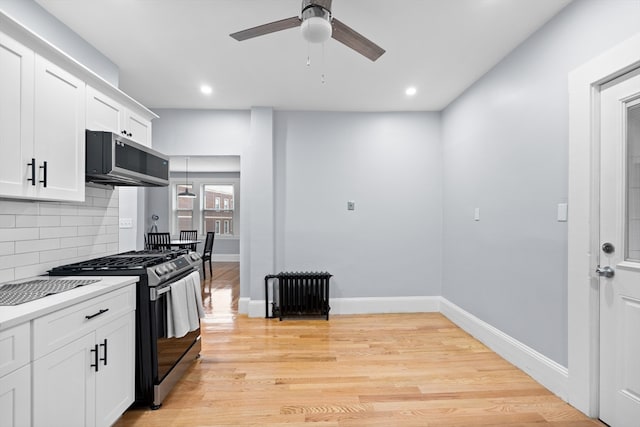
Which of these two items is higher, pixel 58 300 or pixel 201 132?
pixel 201 132

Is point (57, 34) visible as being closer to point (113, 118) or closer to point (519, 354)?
point (113, 118)

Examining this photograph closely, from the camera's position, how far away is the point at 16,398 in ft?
3.90

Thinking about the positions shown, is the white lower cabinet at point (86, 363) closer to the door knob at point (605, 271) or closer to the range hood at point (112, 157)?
the range hood at point (112, 157)

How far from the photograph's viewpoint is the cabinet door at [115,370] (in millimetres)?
1645

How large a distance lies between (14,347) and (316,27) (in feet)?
6.36

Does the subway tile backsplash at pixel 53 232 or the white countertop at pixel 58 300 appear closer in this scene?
the white countertop at pixel 58 300

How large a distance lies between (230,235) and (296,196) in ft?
18.8

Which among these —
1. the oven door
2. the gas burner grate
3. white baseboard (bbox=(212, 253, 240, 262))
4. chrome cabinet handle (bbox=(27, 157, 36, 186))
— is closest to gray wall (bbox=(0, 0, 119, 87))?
chrome cabinet handle (bbox=(27, 157, 36, 186))

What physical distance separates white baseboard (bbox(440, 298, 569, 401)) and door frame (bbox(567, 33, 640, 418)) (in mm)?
123

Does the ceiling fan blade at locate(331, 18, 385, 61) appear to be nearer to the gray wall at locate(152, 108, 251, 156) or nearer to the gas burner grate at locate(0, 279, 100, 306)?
the gas burner grate at locate(0, 279, 100, 306)

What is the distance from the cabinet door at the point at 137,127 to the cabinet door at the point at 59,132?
1.65 ft

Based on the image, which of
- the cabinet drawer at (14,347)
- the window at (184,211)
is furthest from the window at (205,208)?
the cabinet drawer at (14,347)

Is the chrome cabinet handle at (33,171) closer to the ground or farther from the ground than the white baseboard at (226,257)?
farther from the ground

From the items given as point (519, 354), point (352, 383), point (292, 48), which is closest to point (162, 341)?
point (352, 383)
